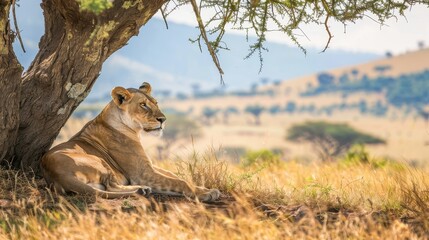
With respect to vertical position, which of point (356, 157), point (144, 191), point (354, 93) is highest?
point (144, 191)

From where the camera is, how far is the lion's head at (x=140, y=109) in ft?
25.1

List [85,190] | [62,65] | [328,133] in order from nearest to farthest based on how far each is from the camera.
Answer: [85,190] < [62,65] < [328,133]

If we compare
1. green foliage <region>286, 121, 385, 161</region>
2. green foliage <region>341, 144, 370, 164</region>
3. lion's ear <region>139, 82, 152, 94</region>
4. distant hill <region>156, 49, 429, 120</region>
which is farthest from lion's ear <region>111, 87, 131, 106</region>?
distant hill <region>156, 49, 429, 120</region>

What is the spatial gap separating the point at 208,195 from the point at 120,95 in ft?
4.50

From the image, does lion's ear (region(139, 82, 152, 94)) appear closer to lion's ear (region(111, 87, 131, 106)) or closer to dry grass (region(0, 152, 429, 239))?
lion's ear (region(111, 87, 131, 106))

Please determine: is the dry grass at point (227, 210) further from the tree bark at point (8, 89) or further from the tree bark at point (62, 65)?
the tree bark at point (62, 65)

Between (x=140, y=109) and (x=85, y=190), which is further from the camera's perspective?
(x=140, y=109)

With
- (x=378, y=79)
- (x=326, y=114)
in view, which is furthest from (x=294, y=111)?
(x=378, y=79)

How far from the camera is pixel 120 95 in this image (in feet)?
25.3

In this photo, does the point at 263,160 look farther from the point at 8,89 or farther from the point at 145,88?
the point at 8,89

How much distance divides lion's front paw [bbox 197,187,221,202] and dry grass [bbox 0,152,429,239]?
0.12 m

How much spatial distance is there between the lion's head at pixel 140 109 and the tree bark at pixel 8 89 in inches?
37.9

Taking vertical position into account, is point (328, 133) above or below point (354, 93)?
above

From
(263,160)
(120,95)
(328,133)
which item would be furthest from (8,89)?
(328,133)
